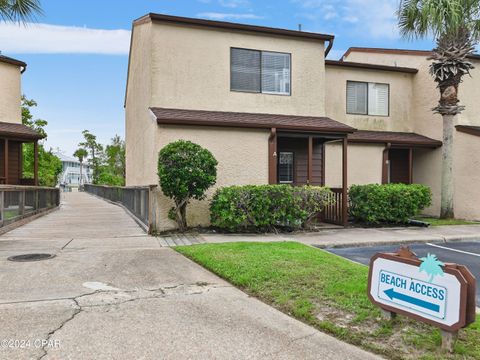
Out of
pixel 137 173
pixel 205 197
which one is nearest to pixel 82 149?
pixel 137 173

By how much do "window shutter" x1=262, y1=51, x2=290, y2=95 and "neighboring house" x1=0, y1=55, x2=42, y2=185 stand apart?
414 inches

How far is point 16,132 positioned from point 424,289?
16911 millimetres

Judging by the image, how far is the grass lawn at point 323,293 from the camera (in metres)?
3.63

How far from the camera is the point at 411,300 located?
3.73 metres

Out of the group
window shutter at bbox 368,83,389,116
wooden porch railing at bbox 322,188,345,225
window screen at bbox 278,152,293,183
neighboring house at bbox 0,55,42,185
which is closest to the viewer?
wooden porch railing at bbox 322,188,345,225

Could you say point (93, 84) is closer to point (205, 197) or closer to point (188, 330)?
point (205, 197)

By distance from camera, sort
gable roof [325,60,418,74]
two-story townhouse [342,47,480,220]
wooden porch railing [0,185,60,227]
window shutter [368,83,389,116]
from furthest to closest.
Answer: window shutter [368,83,389,116]
gable roof [325,60,418,74]
two-story townhouse [342,47,480,220]
wooden porch railing [0,185,60,227]

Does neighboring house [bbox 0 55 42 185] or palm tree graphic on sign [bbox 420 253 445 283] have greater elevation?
neighboring house [bbox 0 55 42 185]

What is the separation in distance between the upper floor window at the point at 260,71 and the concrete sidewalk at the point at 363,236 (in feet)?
17.4

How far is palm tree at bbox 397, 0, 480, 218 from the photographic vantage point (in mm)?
13484

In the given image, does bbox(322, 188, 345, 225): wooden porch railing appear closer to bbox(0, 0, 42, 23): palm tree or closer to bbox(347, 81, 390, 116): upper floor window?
bbox(347, 81, 390, 116): upper floor window

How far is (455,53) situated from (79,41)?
27488 mm

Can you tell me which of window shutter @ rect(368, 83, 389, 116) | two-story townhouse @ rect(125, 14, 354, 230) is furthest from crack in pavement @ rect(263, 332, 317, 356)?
window shutter @ rect(368, 83, 389, 116)

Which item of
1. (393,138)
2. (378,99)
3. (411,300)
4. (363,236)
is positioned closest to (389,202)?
(363,236)
